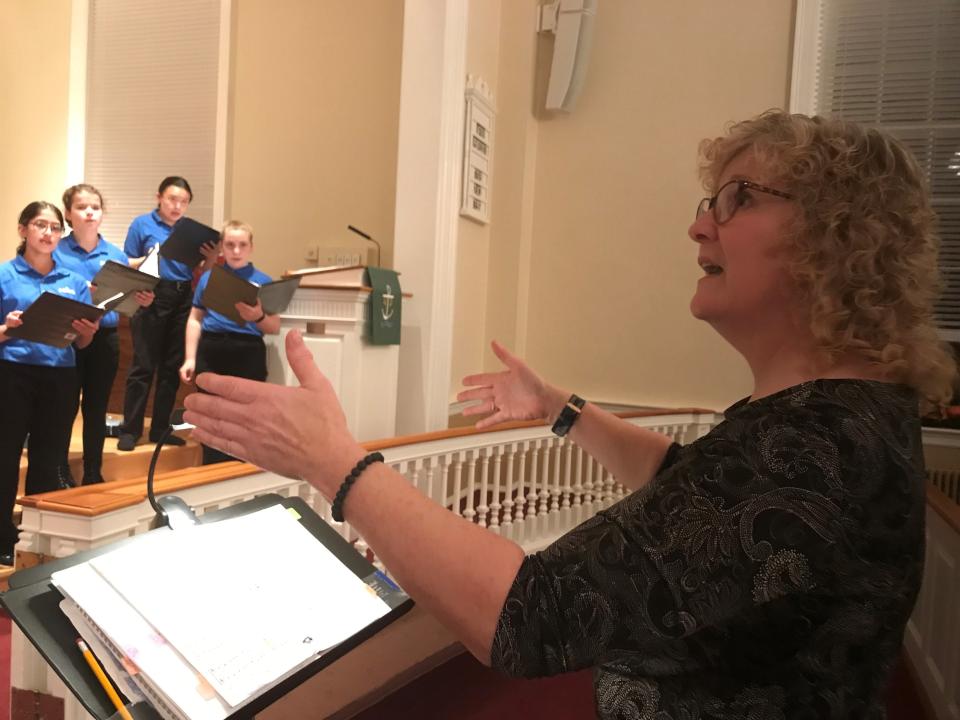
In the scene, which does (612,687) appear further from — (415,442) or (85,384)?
(85,384)

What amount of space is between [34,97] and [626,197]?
196 inches

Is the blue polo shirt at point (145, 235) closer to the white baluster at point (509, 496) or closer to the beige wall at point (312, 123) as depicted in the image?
the beige wall at point (312, 123)

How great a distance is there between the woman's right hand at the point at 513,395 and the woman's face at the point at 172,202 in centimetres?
375

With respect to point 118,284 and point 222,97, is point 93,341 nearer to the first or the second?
point 118,284

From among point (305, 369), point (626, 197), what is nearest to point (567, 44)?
point (626, 197)

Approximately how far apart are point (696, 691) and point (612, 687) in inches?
4.0

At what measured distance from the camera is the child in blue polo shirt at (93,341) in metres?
3.88

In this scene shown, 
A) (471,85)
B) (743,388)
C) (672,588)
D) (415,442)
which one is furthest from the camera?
(743,388)

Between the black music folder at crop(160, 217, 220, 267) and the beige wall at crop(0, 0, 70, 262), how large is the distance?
129 inches

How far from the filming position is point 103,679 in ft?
2.99

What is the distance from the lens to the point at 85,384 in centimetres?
394

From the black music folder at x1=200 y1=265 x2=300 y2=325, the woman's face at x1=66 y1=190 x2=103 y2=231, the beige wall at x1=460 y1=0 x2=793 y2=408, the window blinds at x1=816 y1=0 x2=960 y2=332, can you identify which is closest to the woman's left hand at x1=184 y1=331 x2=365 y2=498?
the black music folder at x1=200 y1=265 x2=300 y2=325

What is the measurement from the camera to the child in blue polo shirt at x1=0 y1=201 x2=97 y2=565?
3.23 m

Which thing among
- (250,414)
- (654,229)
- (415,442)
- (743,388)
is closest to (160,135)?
(654,229)
